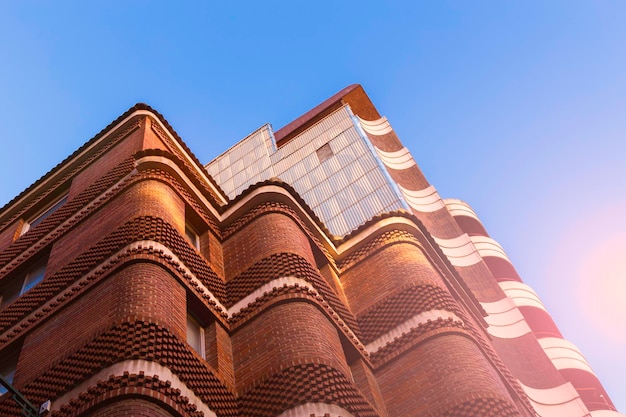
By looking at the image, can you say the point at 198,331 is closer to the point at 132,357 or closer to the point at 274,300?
the point at 274,300

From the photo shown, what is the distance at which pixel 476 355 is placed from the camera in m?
14.3

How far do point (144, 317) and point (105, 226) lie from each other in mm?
4565

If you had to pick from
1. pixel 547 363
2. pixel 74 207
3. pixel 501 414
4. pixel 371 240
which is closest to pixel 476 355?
pixel 501 414

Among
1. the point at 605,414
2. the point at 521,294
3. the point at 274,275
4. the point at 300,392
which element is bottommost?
the point at 300,392

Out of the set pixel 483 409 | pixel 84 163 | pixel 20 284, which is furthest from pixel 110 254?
pixel 84 163

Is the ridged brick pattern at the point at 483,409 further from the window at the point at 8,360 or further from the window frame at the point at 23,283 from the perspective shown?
the window frame at the point at 23,283

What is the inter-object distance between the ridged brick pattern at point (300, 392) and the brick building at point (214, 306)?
0.03 metres

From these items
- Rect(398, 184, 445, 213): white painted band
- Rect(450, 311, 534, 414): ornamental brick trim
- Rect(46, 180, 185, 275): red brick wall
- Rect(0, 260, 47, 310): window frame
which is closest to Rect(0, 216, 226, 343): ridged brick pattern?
Rect(46, 180, 185, 275): red brick wall

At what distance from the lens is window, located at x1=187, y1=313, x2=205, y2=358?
1276cm

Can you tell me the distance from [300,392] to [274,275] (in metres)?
3.54

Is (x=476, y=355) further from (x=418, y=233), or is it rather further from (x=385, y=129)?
(x=385, y=129)

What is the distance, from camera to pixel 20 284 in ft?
55.1

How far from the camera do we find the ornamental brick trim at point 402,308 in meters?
15.6

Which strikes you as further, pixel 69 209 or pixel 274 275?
pixel 69 209
